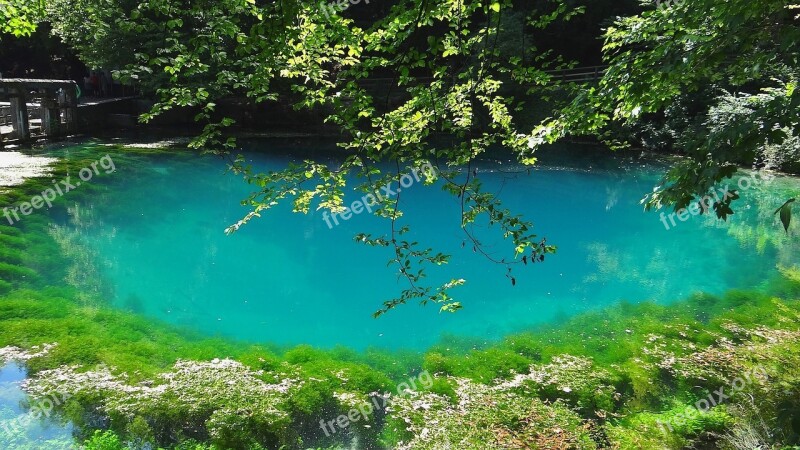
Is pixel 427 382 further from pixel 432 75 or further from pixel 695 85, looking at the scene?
pixel 695 85

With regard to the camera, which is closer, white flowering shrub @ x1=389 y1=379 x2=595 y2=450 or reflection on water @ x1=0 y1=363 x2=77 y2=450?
reflection on water @ x1=0 y1=363 x2=77 y2=450

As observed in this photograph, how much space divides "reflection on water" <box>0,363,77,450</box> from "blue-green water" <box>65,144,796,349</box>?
211 centimetres

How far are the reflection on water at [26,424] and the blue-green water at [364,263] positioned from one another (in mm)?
2114

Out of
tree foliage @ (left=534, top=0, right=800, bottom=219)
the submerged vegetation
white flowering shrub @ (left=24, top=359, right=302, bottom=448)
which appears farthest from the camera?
white flowering shrub @ (left=24, top=359, right=302, bottom=448)

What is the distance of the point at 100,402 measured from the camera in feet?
15.4

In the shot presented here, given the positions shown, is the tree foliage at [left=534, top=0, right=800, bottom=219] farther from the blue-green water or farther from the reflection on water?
the reflection on water

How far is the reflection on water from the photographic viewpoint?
13.6 ft

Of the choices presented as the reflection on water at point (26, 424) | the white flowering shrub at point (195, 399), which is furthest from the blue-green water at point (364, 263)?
the reflection on water at point (26, 424)

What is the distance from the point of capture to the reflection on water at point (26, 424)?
4.14m

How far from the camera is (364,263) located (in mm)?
9125

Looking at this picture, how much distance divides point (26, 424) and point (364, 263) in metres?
5.46

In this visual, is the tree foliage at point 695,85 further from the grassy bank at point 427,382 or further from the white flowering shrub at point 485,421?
the white flowering shrub at point 485,421

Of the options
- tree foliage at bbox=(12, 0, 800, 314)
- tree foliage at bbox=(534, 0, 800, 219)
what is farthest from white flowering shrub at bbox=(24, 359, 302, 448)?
tree foliage at bbox=(534, 0, 800, 219)

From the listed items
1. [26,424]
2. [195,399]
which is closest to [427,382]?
[195,399]
